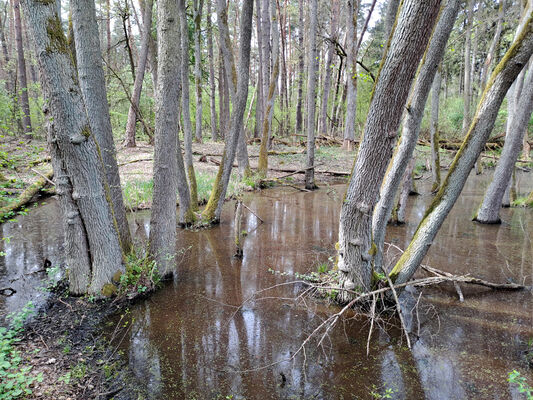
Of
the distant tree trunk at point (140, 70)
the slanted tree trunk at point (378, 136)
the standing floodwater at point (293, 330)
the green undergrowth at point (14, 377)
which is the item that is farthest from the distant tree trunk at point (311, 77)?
the green undergrowth at point (14, 377)

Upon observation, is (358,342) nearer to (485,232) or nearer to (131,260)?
(131,260)

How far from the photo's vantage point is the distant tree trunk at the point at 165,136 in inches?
169

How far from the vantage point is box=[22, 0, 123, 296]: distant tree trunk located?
3299 mm

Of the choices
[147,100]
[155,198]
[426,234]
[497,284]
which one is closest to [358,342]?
[426,234]

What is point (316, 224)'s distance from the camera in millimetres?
8094

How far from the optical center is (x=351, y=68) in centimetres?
1409

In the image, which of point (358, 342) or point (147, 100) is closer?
point (358, 342)

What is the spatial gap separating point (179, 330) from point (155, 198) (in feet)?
6.01

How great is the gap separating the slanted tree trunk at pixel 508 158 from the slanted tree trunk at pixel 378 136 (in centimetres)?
565

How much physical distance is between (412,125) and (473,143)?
714 millimetres

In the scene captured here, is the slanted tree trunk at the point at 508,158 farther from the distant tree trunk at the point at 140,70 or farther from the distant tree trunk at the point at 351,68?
the distant tree trunk at the point at 140,70

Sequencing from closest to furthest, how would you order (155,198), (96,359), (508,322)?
(96,359) → (508,322) → (155,198)

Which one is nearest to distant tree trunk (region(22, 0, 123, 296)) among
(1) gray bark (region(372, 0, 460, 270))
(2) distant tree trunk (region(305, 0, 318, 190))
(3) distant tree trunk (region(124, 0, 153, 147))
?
(1) gray bark (region(372, 0, 460, 270))

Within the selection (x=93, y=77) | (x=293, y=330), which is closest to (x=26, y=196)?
(x=93, y=77)
